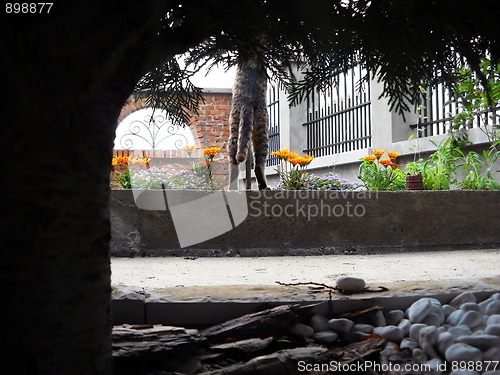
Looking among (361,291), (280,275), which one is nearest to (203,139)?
(280,275)

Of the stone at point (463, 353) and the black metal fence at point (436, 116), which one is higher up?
the black metal fence at point (436, 116)

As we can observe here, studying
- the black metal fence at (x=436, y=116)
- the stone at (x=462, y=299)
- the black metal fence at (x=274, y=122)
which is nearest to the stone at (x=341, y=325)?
the stone at (x=462, y=299)

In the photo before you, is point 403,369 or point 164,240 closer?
point 403,369

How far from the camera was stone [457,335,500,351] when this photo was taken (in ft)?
4.12

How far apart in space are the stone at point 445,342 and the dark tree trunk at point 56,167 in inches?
36.1

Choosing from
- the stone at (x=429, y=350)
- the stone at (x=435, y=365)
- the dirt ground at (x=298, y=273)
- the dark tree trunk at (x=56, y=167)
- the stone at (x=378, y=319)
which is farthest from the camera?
the dirt ground at (x=298, y=273)

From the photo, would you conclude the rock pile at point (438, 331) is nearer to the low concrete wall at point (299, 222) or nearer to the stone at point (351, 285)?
the stone at point (351, 285)

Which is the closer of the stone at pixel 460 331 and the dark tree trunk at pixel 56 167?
the dark tree trunk at pixel 56 167

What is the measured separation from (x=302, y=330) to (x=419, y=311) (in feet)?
1.25

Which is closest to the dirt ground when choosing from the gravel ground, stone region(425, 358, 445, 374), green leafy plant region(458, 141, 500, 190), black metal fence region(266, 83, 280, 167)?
the gravel ground

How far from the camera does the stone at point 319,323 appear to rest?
1475mm

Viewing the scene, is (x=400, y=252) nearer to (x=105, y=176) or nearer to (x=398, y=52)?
(x=398, y=52)

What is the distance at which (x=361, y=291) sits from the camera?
5.69ft

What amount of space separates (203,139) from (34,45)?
9.53 meters
